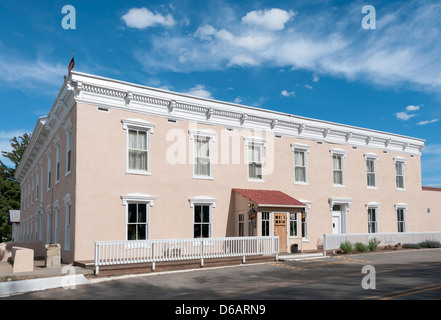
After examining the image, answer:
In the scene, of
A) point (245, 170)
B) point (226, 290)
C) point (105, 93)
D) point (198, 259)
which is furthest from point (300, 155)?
point (226, 290)

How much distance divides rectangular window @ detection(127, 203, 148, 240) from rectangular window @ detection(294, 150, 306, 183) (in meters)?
9.60

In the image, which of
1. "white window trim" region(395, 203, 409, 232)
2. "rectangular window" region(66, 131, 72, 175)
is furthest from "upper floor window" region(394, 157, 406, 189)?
"rectangular window" region(66, 131, 72, 175)

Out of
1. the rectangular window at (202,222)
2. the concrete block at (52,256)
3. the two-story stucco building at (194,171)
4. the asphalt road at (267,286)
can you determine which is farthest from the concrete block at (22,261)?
the rectangular window at (202,222)

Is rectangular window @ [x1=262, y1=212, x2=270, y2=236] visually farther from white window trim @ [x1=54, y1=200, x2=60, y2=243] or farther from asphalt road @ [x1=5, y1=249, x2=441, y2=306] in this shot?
white window trim @ [x1=54, y1=200, x2=60, y2=243]

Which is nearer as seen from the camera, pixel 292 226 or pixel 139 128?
pixel 139 128

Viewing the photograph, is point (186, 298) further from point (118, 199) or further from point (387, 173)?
point (387, 173)

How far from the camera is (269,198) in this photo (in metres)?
21.9

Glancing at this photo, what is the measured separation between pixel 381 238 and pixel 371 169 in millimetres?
4951

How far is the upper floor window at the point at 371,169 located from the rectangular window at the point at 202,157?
11764 millimetres

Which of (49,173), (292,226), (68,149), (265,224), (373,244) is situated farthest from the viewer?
(49,173)

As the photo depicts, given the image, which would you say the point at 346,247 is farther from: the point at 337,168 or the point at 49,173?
the point at 49,173

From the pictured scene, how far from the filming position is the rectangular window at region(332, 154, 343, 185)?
87.7 feet

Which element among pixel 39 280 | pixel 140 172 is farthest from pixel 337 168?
pixel 39 280

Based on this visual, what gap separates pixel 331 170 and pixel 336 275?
11.8 meters
